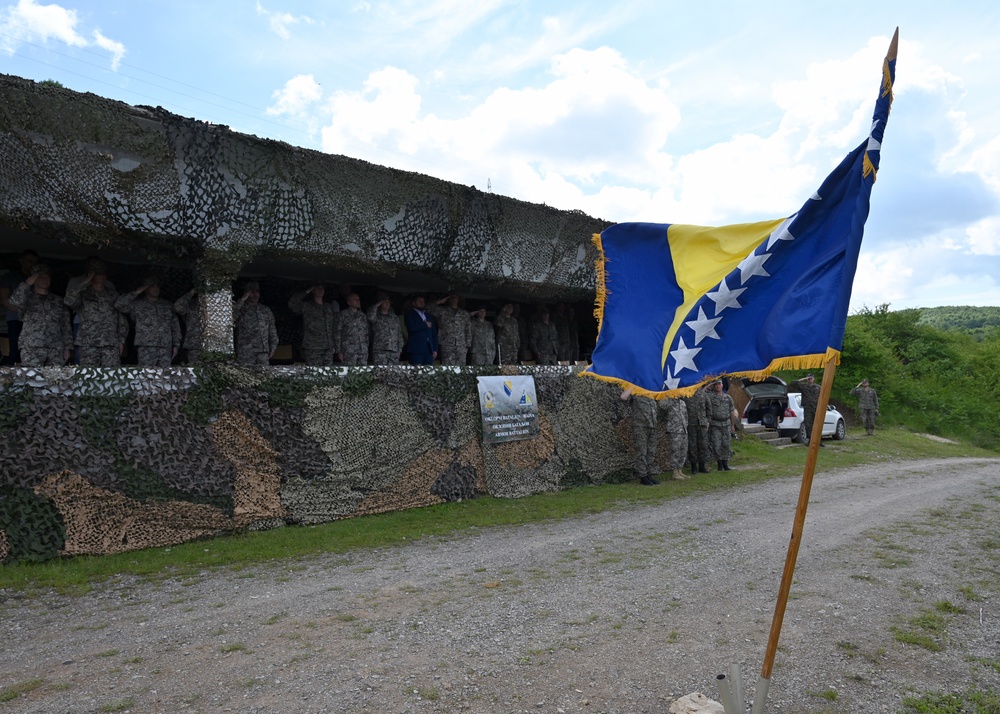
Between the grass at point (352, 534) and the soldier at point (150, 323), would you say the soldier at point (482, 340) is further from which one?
the soldier at point (150, 323)

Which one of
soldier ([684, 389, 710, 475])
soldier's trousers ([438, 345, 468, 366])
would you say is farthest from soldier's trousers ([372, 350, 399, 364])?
soldier ([684, 389, 710, 475])

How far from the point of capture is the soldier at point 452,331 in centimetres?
1199

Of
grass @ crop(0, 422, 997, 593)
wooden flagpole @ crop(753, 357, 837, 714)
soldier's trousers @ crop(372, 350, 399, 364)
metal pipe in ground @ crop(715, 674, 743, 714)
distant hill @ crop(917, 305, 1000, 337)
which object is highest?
distant hill @ crop(917, 305, 1000, 337)

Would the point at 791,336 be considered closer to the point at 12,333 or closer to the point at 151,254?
the point at 151,254

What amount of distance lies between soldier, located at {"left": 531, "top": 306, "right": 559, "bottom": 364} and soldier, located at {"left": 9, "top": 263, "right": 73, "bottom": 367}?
8.74 metres

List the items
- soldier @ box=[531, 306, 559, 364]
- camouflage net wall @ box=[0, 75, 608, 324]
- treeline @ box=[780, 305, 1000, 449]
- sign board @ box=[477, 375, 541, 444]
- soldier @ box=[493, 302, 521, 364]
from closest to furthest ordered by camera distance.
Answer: camouflage net wall @ box=[0, 75, 608, 324] → sign board @ box=[477, 375, 541, 444] → soldier @ box=[493, 302, 521, 364] → soldier @ box=[531, 306, 559, 364] → treeline @ box=[780, 305, 1000, 449]

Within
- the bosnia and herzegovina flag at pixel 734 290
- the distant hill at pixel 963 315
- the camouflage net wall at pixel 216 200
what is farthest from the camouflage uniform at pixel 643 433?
the distant hill at pixel 963 315

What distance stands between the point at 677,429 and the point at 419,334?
5109 mm

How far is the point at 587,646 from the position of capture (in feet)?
15.0

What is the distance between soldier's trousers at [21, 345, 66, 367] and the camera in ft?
26.1

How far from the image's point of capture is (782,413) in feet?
67.1

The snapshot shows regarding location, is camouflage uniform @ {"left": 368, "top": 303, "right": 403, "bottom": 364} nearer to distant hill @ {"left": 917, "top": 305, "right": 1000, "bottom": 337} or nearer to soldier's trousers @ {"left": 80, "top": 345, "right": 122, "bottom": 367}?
soldier's trousers @ {"left": 80, "top": 345, "right": 122, "bottom": 367}

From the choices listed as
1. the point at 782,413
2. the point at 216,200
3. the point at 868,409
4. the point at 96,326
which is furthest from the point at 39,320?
the point at 868,409

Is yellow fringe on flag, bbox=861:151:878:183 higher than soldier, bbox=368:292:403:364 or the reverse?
higher
